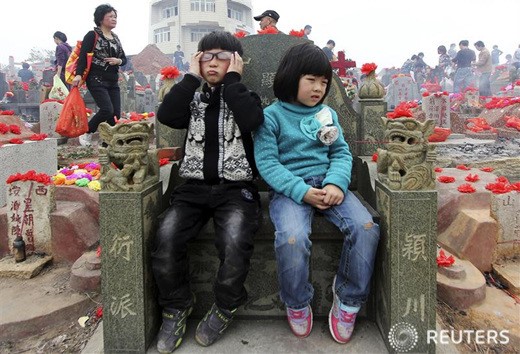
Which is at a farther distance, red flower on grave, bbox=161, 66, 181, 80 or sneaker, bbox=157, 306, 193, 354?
red flower on grave, bbox=161, 66, 181, 80

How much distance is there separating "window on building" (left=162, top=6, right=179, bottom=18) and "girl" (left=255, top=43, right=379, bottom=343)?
41622 mm

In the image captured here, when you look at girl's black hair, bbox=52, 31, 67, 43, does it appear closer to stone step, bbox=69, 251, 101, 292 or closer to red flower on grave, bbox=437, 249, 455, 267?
stone step, bbox=69, 251, 101, 292

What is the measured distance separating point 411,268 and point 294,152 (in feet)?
2.88

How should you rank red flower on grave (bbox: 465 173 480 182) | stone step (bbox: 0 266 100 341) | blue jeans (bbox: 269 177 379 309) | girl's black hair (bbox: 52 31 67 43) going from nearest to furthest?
blue jeans (bbox: 269 177 379 309) → stone step (bbox: 0 266 100 341) → red flower on grave (bbox: 465 173 480 182) → girl's black hair (bbox: 52 31 67 43)

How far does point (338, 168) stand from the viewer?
221cm

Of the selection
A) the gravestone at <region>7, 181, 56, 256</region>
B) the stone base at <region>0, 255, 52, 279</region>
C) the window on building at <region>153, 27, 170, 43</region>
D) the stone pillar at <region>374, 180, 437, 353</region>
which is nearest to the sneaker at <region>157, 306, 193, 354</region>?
the stone pillar at <region>374, 180, 437, 353</region>

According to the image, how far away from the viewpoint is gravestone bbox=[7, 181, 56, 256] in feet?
10.8

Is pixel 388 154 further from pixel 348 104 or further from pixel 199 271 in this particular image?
pixel 199 271

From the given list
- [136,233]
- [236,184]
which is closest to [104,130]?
[136,233]

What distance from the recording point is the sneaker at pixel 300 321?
2129 mm

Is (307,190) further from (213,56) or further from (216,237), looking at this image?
(213,56)

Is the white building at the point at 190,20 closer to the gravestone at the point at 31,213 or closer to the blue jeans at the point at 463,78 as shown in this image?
the blue jeans at the point at 463,78

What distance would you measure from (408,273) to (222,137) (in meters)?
1.25

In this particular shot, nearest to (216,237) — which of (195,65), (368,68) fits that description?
(195,65)
